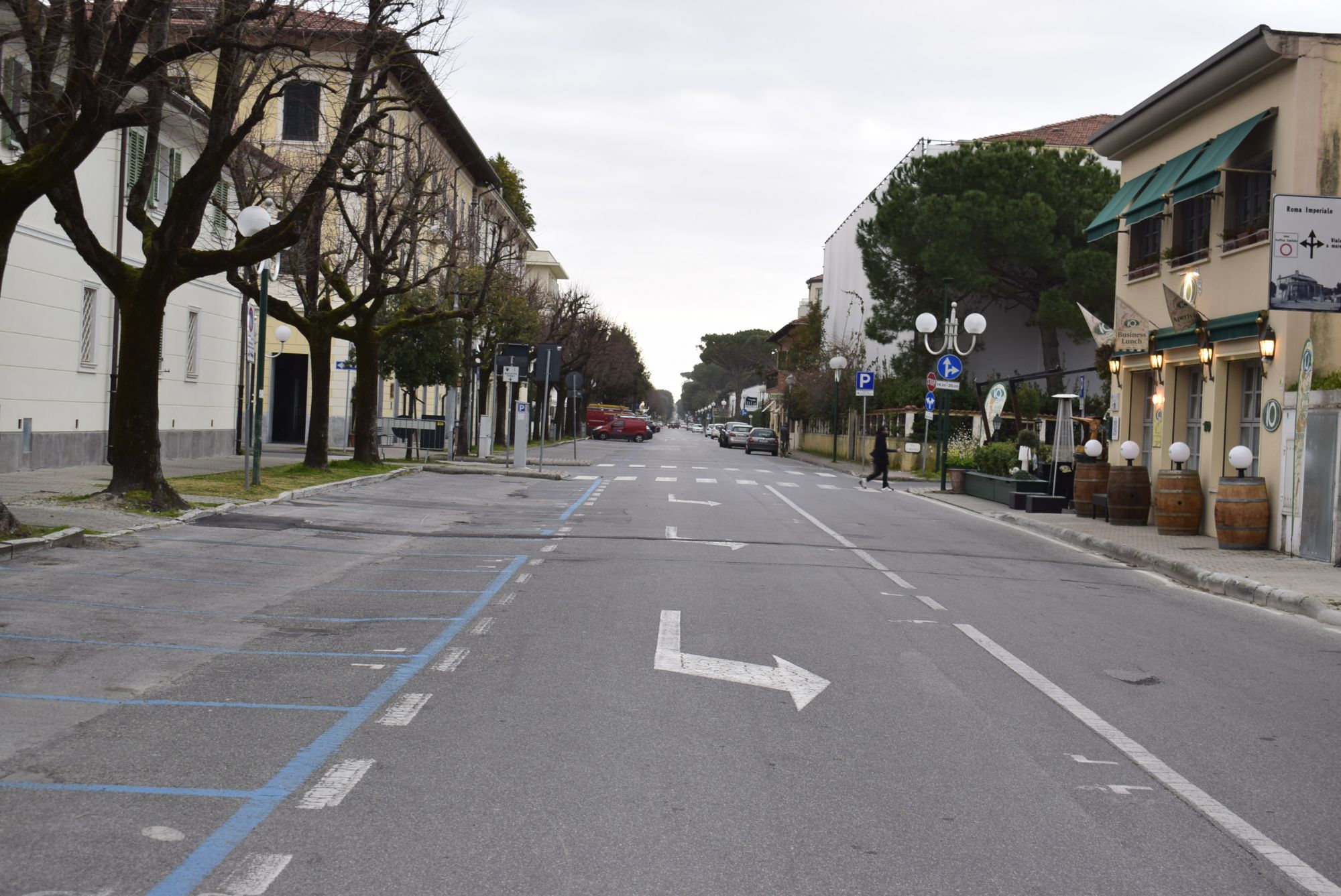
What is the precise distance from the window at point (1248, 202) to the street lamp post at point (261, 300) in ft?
47.1

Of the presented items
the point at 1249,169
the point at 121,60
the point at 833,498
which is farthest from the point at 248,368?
the point at 1249,169

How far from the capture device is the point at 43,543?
12.4 metres

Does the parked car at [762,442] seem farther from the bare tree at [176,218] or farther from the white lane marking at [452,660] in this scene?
the white lane marking at [452,660]

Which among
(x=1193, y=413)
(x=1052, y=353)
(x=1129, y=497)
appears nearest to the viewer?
(x=1129, y=497)

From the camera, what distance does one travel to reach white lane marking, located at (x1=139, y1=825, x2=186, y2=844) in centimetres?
457

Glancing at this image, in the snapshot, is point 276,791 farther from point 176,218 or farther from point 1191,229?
point 1191,229

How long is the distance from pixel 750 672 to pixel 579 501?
52.4 ft

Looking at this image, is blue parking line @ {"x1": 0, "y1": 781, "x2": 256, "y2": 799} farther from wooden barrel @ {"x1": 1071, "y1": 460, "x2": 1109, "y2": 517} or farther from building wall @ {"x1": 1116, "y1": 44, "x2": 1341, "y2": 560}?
wooden barrel @ {"x1": 1071, "y1": 460, "x2": 1109, "y2": 517}

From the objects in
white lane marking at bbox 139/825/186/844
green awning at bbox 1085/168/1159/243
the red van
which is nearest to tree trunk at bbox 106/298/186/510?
white lane marking at bbox 139/825/186/844

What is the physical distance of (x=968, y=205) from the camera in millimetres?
43438

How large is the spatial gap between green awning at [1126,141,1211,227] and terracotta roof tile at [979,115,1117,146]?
36.1m

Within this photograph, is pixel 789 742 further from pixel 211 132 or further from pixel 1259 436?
pixel 1259 436

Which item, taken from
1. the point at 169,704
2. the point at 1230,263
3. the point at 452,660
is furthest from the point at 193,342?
the point at 169,704

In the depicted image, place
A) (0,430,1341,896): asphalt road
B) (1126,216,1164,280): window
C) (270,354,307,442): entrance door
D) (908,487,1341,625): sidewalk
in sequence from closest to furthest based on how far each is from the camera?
1. (0,430,1341,896): asphalt road
2. (908,487,1341,625): sidewalk
3. (1126,216,1164,280): window
4. (270,354,307,442): entrance door
